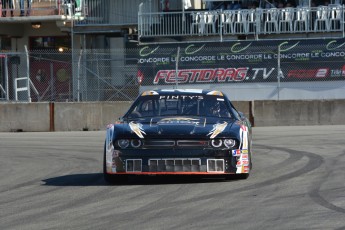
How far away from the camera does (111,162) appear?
10.7 metres

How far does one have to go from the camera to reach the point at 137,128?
10.8m

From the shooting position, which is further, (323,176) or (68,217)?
(323,176)

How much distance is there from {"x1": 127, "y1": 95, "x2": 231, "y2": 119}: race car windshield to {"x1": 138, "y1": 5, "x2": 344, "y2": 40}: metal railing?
1916 centimetres

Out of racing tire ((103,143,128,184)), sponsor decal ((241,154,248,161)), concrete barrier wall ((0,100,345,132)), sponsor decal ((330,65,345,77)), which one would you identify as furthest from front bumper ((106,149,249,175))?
sponsor decal ((330,65,345,77))

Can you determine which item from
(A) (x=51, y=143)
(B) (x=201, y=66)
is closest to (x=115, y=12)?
(B) (x=201, y=66)

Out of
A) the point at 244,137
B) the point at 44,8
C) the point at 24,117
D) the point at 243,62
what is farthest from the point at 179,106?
the point at 44,8

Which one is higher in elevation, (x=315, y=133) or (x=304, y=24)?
(x=304, y=24)

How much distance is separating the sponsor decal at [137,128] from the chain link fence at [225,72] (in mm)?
15154

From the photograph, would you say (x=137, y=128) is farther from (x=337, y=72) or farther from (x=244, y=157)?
(x=337, y=72)

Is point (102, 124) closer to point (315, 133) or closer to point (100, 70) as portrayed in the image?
point (100, 70)

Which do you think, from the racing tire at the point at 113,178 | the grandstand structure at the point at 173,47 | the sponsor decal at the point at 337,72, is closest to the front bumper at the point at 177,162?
the racing tire at the point at 113,178

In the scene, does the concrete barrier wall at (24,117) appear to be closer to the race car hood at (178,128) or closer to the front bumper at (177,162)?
the race car hood at (178,128)

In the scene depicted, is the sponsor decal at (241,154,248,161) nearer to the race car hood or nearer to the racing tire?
the race car hood

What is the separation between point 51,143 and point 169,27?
47.8ft
